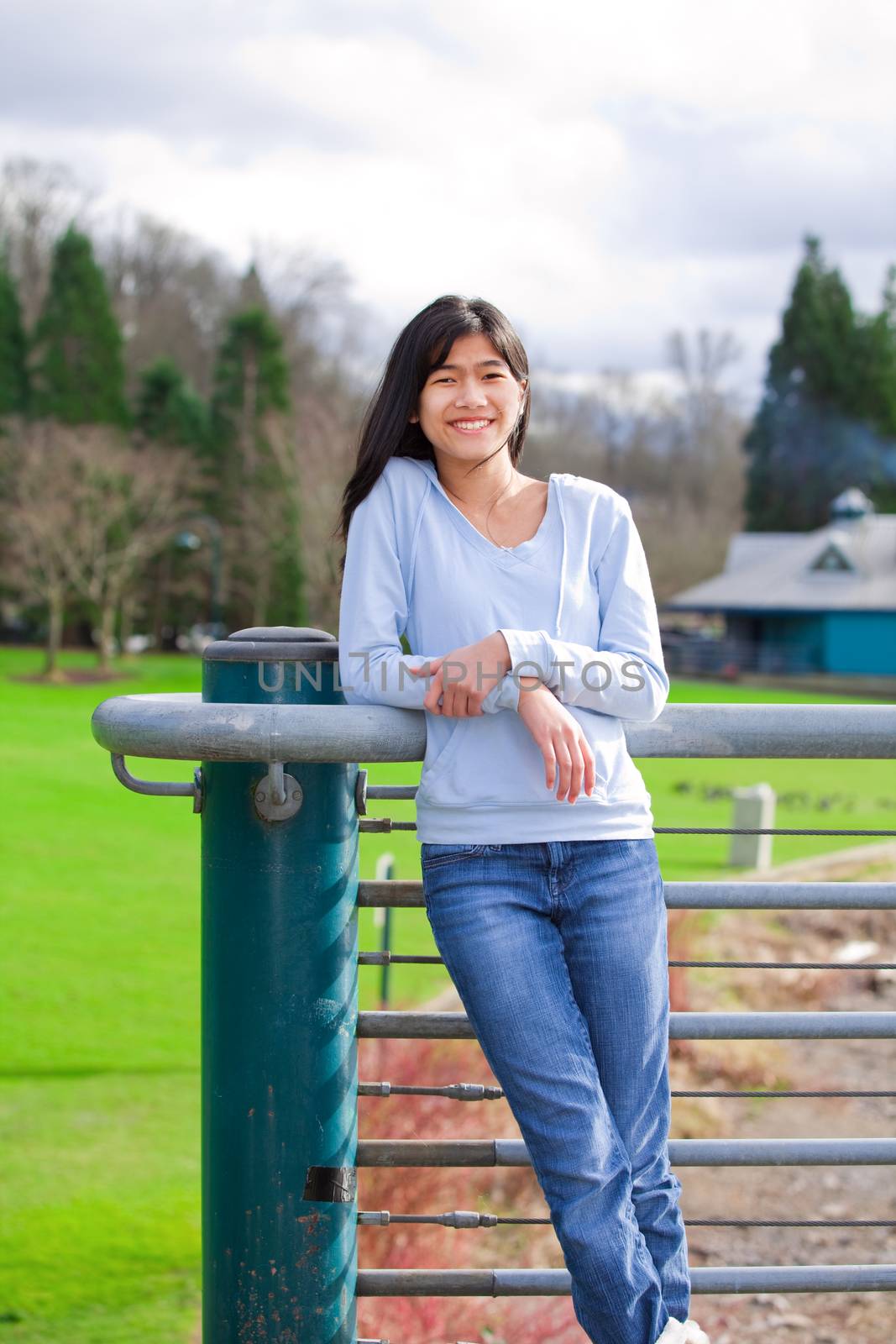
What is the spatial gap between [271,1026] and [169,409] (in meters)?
39.3

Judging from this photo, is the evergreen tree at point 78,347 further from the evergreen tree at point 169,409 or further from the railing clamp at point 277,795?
the railing clamp at point 277,795

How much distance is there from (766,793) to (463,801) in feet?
36.8

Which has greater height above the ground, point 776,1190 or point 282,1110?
point 282,1110

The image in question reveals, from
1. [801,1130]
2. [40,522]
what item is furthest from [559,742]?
[40,522]

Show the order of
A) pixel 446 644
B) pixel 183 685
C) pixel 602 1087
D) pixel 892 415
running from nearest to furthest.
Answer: pixel 602 1087, pixel 446 644, pixel 183 685, pixel 892 415

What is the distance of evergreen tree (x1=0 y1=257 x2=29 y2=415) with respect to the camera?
3941cm

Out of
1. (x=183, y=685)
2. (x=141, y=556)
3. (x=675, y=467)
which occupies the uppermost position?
(x=675, y=467)

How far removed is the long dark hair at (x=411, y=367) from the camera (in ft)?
6.45

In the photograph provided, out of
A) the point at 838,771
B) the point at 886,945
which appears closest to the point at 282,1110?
the point at 886,945

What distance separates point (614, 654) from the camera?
186 cm

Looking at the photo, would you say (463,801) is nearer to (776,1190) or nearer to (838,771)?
(776,1190)

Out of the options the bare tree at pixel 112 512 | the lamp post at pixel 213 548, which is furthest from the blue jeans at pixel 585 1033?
the lamp post at pixel 213 548

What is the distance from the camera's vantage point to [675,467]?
186 feet

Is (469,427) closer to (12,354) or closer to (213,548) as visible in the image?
(213,548)
